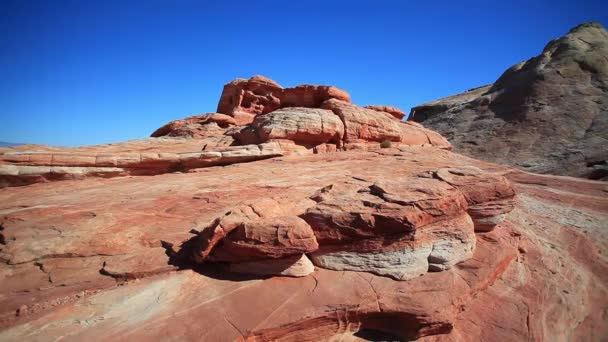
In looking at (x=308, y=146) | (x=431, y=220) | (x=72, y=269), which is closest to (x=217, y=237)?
(x=72, y=269)

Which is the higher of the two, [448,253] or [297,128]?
[297,128]

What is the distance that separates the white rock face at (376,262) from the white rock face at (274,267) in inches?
22.1

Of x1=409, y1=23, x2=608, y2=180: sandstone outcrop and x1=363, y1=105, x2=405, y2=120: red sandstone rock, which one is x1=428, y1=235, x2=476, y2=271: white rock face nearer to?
x1=363, y1=105, x2=405, y2=120: red sandstone rock

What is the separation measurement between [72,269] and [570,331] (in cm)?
1063

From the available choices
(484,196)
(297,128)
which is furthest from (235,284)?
(297,128)

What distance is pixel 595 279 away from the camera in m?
7.99

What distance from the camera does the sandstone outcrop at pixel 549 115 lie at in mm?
26922

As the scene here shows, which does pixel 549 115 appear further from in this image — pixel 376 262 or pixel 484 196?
pixel 376 262

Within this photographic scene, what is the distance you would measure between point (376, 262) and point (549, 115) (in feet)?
122

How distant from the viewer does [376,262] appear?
6.23 metres

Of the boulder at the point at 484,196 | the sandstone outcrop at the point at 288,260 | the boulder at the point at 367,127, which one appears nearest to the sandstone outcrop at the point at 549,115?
the boulder at the point at 367,127

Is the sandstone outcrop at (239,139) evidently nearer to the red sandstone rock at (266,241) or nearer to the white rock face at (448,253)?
the red sandstone rock at (266,241)

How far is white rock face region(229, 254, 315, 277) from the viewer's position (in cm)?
589

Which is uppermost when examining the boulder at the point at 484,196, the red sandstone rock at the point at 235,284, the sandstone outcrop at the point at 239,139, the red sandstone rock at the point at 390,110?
the red sandstone rock at the point at 390,110
